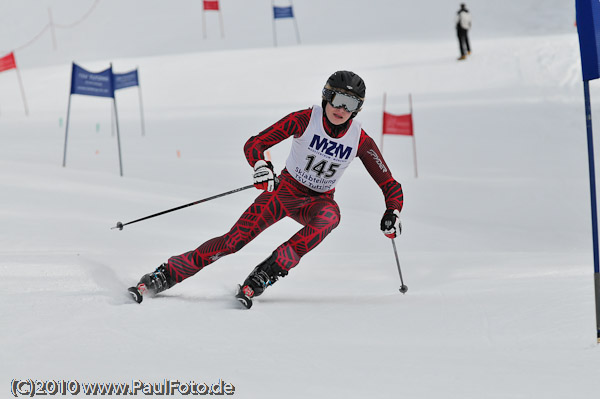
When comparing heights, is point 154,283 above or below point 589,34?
below

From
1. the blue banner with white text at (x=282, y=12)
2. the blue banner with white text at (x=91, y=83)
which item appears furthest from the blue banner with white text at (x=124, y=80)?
the blue banner with white text at (x=282, y=12)

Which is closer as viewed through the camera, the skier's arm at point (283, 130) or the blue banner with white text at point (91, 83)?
the skier's arm at point (283, 130)

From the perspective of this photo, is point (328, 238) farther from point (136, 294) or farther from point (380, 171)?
point (136, 294)

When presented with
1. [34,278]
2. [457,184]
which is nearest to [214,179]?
[457,184]

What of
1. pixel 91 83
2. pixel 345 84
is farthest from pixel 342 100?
pixel 91 83

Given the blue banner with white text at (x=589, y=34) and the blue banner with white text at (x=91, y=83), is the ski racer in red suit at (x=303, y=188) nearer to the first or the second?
the blue banner with white text at (x=589, y=34)

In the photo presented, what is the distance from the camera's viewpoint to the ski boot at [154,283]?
3.67 meters

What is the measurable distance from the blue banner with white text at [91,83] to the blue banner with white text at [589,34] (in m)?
7.61

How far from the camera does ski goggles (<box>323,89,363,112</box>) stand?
370 cm

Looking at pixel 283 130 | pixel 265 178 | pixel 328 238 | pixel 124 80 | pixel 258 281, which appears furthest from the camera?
pixel 124 80

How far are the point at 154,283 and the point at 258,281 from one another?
0.57 m

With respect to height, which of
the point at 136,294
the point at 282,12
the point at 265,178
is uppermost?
the point at 282,12

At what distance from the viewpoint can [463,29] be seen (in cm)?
1711

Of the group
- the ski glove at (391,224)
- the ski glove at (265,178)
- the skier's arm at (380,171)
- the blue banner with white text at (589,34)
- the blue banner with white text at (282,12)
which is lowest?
the ski glove at (391,224)
